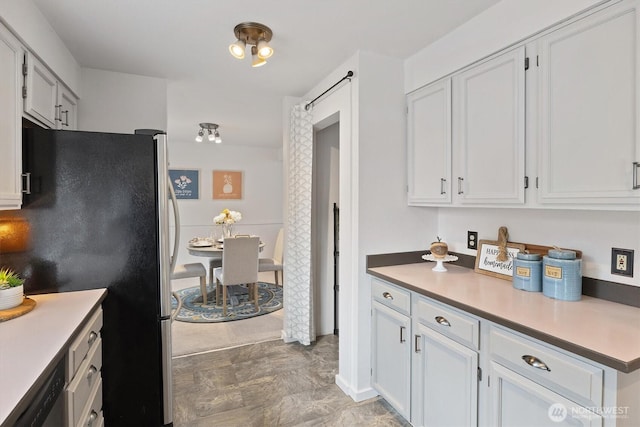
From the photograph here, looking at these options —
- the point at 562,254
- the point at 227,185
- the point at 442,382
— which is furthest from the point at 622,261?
the point at 227,185

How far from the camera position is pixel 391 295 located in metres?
2.04

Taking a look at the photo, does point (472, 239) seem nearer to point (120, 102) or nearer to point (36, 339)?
point (36, 339)

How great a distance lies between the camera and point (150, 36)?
2.04m

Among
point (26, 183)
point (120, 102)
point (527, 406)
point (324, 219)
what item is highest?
point (120, 102)

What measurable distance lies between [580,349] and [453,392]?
72 centimetres

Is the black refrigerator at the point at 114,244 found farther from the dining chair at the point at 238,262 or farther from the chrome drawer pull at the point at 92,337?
the dining chair at the point at 238,262

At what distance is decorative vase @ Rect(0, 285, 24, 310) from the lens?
143 centimetres

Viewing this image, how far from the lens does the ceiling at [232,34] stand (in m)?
1.74

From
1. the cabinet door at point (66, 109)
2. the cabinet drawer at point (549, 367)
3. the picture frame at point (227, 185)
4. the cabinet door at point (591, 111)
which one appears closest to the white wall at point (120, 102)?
the cabinet door at point (66, 109)

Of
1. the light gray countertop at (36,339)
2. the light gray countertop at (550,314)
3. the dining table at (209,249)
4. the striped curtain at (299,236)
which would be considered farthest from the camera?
the dining table at (209,249)

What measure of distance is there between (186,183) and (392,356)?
482cm

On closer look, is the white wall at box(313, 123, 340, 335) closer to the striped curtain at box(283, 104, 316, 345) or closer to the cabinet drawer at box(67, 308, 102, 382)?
the striped curtain at box(283, 104, 316, 345)

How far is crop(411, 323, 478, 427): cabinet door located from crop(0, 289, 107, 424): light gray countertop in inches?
63.2

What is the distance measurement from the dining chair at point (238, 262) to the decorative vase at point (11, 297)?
2.34 metres
